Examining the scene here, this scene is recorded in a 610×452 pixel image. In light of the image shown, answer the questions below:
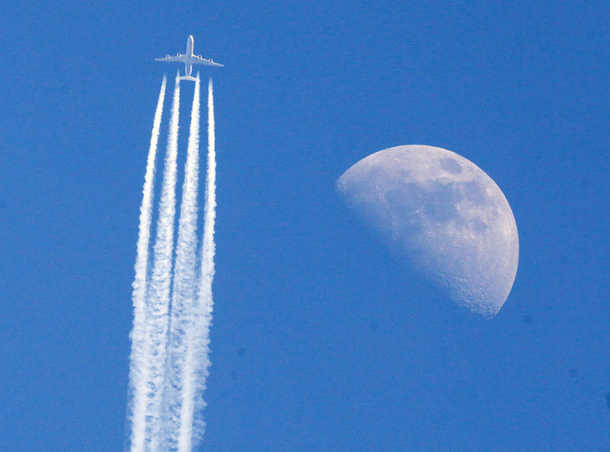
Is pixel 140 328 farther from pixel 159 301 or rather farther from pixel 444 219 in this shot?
pixel 444 219

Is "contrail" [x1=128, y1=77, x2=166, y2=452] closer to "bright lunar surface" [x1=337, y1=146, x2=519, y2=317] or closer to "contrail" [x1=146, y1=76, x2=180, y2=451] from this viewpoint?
"contrail" [x1=146, y1=76, x2=180, y2=451]

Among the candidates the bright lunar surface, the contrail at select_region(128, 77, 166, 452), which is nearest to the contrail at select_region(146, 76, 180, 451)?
the contrail at select_region(128, 77, 166, 452)

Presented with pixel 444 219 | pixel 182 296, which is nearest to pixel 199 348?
pixel 182 296

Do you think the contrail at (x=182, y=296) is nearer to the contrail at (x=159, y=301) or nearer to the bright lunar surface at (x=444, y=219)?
the contrail at (x=159, y=301)

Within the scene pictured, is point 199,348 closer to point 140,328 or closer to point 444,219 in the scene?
point 140,328

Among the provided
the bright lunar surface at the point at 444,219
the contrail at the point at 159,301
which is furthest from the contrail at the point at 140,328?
the bright lunar surface at the point at 444,219

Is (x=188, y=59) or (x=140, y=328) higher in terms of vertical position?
(x=188, y=59)
